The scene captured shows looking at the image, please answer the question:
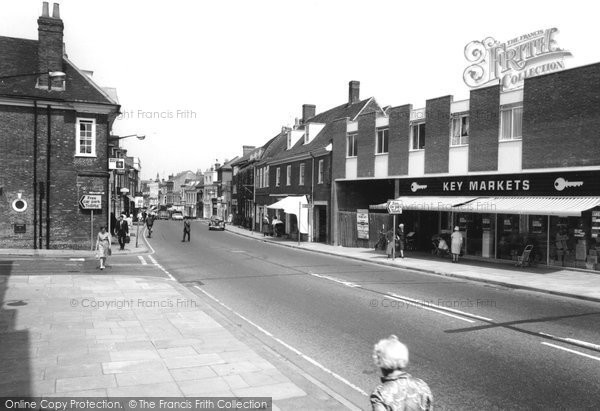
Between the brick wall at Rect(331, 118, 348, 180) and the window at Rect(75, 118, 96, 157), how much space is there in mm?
14710

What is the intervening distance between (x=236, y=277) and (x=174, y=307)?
561 cm

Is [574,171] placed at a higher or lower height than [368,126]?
lower

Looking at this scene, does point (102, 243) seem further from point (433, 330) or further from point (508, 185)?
point (508, 185)

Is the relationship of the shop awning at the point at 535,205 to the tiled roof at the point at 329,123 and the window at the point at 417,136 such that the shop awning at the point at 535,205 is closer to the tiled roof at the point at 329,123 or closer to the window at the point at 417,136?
the window at the point at 417,136

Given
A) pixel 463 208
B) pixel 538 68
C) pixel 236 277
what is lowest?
pixel 236 277

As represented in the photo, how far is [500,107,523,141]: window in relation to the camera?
20641 mm

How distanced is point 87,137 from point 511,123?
828 inches

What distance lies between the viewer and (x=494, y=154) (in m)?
21.5

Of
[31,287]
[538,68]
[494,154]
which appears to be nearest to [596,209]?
[494,154]

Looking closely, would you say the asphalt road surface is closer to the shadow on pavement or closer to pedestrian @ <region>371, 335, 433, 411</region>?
pedestrian @ <region>371, 335, 433, 411</region>

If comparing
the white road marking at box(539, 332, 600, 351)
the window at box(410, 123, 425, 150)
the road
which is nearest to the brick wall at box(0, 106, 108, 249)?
the road

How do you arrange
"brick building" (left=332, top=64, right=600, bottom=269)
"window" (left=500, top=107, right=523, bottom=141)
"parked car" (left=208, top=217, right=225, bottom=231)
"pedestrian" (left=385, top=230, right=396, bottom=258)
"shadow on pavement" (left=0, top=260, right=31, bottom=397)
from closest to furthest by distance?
"shadow on pavement" (left=0, top=260, right=31, bottom=397) < "brick building" (left=332, top=64, right=600, bottom=269) < "window" (left=500, top=107, right=523, bottom=141) < "pedestrian" (left=385, top=230, right=396, bottom=258) < "parked car" (left=208, top=217, right=225, bottom=231)

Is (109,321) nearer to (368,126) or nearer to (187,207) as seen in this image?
(368,126)

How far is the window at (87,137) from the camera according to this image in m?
26.1
